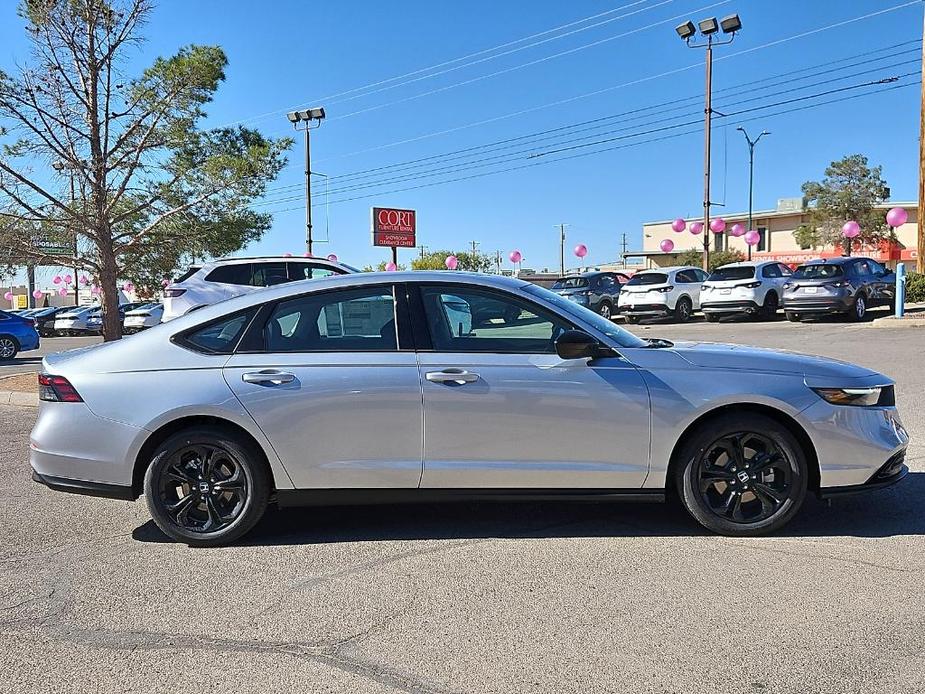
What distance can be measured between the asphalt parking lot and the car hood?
93 cm

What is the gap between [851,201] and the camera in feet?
193

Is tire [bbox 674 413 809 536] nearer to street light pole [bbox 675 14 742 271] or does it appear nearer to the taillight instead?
the taillight

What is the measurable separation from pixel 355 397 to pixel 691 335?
16362 mm

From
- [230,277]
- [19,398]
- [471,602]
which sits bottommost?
[471,602]

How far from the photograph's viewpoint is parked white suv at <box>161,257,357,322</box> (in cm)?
1284

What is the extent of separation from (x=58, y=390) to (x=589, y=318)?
10.3ft

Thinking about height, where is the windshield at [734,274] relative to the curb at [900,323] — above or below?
above

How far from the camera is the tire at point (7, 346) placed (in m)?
19.3

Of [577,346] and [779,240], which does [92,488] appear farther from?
[779,240]

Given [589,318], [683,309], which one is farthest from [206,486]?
[683,309]

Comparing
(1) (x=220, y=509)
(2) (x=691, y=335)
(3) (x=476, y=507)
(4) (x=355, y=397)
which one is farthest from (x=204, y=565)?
(2) (x=691, y=335)

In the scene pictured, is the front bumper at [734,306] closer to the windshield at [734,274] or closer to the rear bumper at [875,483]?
the windshield at [734,274]

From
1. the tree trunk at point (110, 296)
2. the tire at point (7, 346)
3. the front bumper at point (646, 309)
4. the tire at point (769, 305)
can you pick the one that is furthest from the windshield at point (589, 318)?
the front bumper at point (646, 309)

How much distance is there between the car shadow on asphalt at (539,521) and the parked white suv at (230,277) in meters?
7.86
